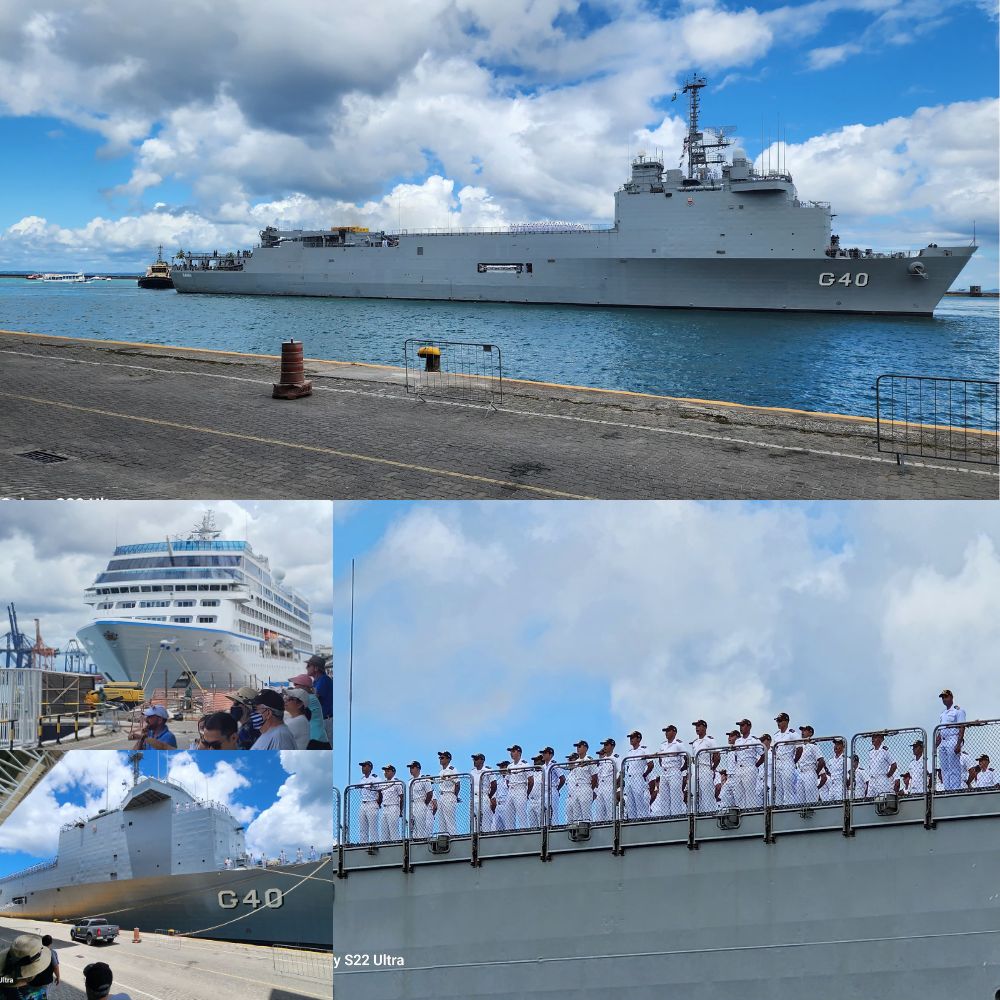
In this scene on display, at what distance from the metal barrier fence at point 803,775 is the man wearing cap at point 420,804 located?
10.9 ft

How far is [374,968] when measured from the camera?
30.7ft

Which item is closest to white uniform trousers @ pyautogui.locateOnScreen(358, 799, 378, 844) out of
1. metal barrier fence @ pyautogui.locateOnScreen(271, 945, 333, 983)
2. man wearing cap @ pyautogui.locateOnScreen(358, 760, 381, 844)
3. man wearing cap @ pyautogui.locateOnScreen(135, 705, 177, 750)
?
man wearing cap @ pyautogui.locateOnScreen(358, 760, 381, 844)

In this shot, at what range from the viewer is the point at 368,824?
9.40 meters

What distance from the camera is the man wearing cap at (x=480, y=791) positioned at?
9.10 m

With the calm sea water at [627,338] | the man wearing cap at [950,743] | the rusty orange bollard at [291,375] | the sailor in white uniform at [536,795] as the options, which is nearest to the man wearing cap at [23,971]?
the sailor in white uniform at [536,795]

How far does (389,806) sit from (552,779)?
169cm

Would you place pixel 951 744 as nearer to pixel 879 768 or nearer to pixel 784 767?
pixel 879 768

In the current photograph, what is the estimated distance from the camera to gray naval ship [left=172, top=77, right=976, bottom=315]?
59219 millimetres

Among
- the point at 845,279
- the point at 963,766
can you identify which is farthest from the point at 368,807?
the point at 845,279

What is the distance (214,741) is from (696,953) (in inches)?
206

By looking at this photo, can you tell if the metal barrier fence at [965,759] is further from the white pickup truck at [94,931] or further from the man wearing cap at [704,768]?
the white pickup truck at [94,931]

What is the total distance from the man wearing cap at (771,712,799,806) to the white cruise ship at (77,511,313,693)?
4770 millimetres

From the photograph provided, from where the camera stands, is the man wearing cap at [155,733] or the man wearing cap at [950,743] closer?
the man wearing cap at [950,743]

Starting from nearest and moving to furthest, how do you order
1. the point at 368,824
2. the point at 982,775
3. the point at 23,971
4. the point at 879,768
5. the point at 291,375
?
the point at 23,971
the point at 879,768
the point at 982,775
the point at 368,824
the point at 291,375
